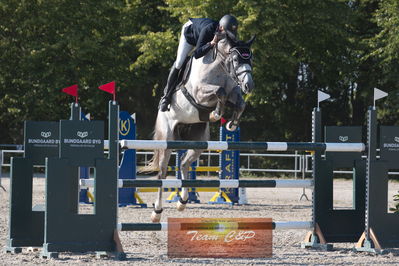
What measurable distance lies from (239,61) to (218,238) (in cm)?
170

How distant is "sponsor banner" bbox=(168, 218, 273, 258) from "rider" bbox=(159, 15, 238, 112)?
6.15 ft

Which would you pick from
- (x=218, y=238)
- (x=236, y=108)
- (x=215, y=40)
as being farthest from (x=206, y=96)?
(x=218, y=238)

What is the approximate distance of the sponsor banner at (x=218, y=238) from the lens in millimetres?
5629

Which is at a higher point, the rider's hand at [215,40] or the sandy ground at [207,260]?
the rider's hand at [215,40]

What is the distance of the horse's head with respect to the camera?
6312 mm

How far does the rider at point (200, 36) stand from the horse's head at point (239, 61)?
0.10 m

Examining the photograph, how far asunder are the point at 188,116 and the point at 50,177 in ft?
6.98

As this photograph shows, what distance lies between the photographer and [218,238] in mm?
5695

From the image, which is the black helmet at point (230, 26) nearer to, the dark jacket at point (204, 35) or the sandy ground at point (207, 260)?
the dark jacket at point (204, 35)

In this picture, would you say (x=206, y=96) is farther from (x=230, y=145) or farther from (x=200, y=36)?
(x=230, y=145)

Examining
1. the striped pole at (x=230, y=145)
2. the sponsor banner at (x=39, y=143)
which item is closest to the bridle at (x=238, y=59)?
the striped pole at (x=230, y=145)

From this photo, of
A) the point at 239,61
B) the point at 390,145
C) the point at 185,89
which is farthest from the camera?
the point at 185,89

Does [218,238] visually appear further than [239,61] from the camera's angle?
No

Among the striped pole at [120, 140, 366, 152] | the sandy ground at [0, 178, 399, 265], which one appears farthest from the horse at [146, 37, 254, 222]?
the sandy ground at [0, 178, 399, 265]
